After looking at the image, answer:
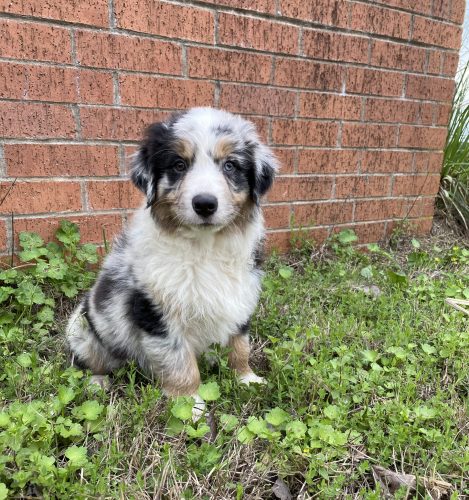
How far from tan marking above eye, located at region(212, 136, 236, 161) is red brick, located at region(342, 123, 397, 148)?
2052mm

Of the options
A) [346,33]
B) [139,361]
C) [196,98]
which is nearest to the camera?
[139,361]

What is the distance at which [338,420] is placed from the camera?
68.6 inches

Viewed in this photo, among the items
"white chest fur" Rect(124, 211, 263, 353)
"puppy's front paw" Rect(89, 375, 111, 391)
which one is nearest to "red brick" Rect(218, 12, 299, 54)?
"white chest fur" Rect(124, 211, 263, 353)

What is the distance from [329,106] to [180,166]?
209 cm

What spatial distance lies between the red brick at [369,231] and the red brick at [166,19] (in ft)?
6.88

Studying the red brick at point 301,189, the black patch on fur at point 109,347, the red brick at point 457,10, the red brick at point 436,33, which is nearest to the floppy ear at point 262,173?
the black patch on fur at point 109,347

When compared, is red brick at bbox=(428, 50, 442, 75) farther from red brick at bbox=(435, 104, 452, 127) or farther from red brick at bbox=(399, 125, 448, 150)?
red brick at bbox=(399, 125, 448, 150)

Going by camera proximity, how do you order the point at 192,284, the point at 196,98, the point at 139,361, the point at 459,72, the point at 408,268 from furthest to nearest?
the point at 459,72
the point at 408,268
the point at 196,98
the point at 139,361
the point at 192,284

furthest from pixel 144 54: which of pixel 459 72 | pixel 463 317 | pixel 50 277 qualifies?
pixel 459 72

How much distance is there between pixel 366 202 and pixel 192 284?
2566 millimetres

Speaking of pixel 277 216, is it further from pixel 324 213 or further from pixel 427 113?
pixel 427 113

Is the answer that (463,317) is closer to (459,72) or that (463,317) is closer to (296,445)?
(296,445)

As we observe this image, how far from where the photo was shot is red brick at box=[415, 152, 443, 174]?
4230 millimetres

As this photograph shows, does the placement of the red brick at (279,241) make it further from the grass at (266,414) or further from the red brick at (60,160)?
the red brick at (60,160)
